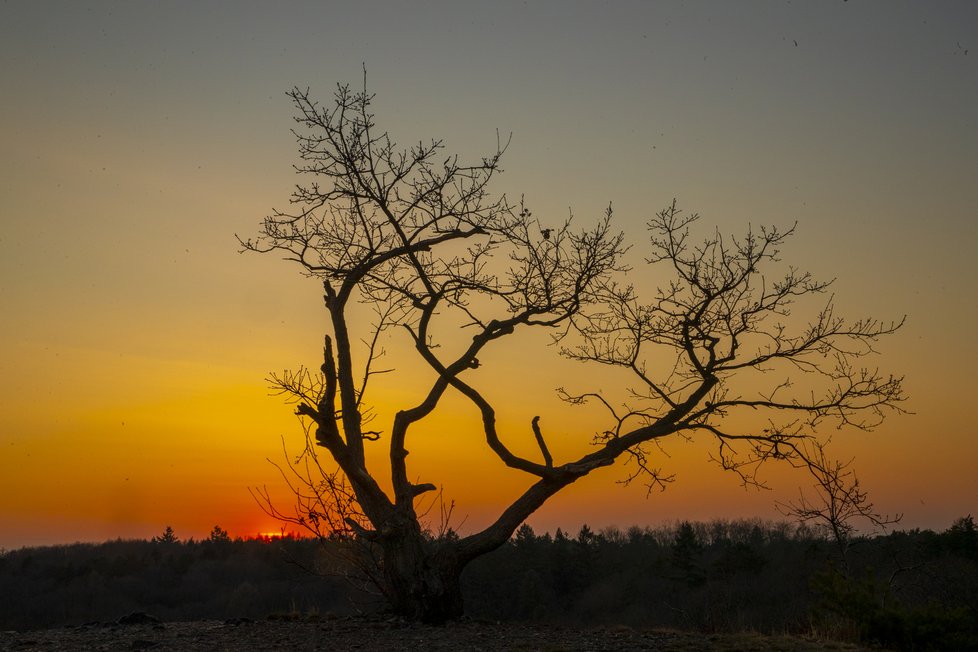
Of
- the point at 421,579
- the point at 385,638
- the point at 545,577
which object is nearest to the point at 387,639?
the point at 385,638

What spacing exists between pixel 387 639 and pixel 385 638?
0.07 meters

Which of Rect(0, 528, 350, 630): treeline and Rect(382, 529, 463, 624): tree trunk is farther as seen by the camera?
Rect(0, 528, 350, 630): treeline

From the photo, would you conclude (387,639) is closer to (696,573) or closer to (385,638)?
(385,638)

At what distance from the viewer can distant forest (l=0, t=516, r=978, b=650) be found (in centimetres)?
2933

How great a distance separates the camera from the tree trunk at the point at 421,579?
420 inches

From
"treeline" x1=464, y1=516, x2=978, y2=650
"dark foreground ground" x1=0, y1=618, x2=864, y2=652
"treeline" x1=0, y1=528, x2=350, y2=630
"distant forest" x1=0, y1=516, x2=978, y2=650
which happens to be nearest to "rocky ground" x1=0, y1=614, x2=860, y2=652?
"dark foreground ground" x1=0, y1=618, x2=864, y2=652

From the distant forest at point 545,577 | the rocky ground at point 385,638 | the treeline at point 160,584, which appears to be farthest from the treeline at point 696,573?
the treeline at point 160,584

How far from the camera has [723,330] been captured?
11.5 metres

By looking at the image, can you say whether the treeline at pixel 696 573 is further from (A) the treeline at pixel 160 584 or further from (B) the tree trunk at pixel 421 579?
(A) the treeline at pixel 160 584

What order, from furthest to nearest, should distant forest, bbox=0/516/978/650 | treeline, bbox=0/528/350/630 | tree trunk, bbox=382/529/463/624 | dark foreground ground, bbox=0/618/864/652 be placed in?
treeline, bbox=0/528/350/630 → distant forest, bbox=0/516/978/650 → tree trunk, bbox=382/529/463/624 → dark foreground ground, bbox=0/618/864/652

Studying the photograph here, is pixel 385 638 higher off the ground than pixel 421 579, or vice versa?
pixel 421 579

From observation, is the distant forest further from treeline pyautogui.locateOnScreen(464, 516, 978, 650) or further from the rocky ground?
the rocky ground

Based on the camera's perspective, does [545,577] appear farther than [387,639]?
Yes

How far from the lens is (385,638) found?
948 cm
